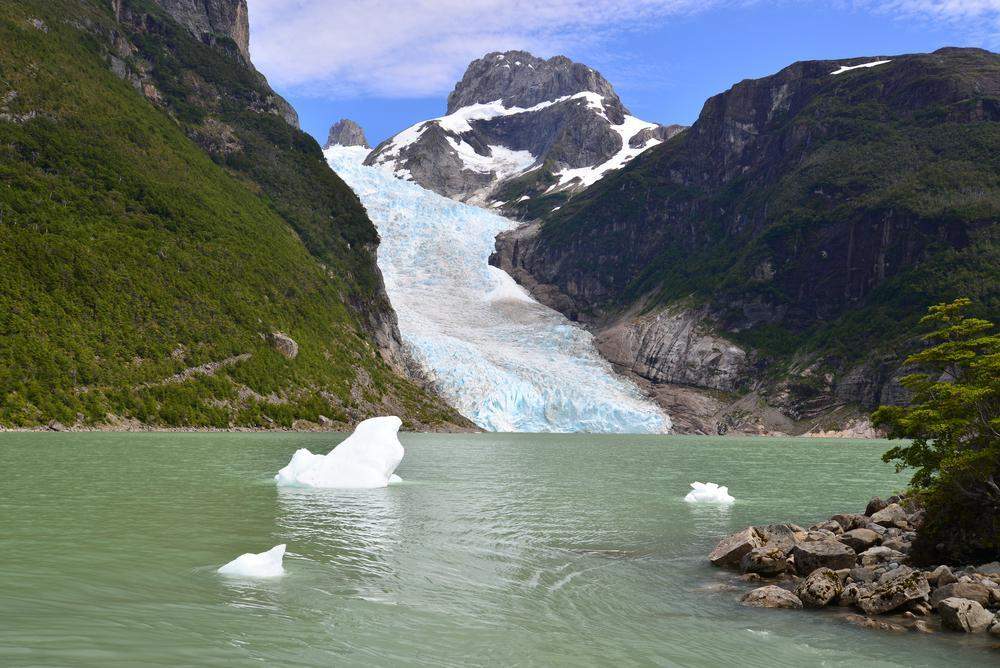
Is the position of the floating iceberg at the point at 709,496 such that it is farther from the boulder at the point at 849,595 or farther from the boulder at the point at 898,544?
the boulder at the point at 849,595

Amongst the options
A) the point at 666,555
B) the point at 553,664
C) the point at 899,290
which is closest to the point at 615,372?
the point at 899,290

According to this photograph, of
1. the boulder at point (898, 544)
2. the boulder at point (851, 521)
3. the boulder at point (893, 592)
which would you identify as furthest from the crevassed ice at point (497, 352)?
the boulder at point (893, 592)

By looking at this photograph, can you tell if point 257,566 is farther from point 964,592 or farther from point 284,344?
point 284,344

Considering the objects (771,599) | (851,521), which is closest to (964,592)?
(771,599)

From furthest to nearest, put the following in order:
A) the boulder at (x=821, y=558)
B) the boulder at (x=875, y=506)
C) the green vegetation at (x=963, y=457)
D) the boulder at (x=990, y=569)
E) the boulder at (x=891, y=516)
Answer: the boulder at (x=875, y=506), the boulder at (x=891, y=516), the boulder at (x=821, y=558), the green vegetation at (x=963, y=457), the boulder at (x=990, y=569)

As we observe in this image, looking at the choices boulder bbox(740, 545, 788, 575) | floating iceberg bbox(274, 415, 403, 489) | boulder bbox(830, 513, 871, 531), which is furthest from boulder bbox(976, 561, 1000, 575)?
floating iceberg bbox(274, 415, 403, 489)
